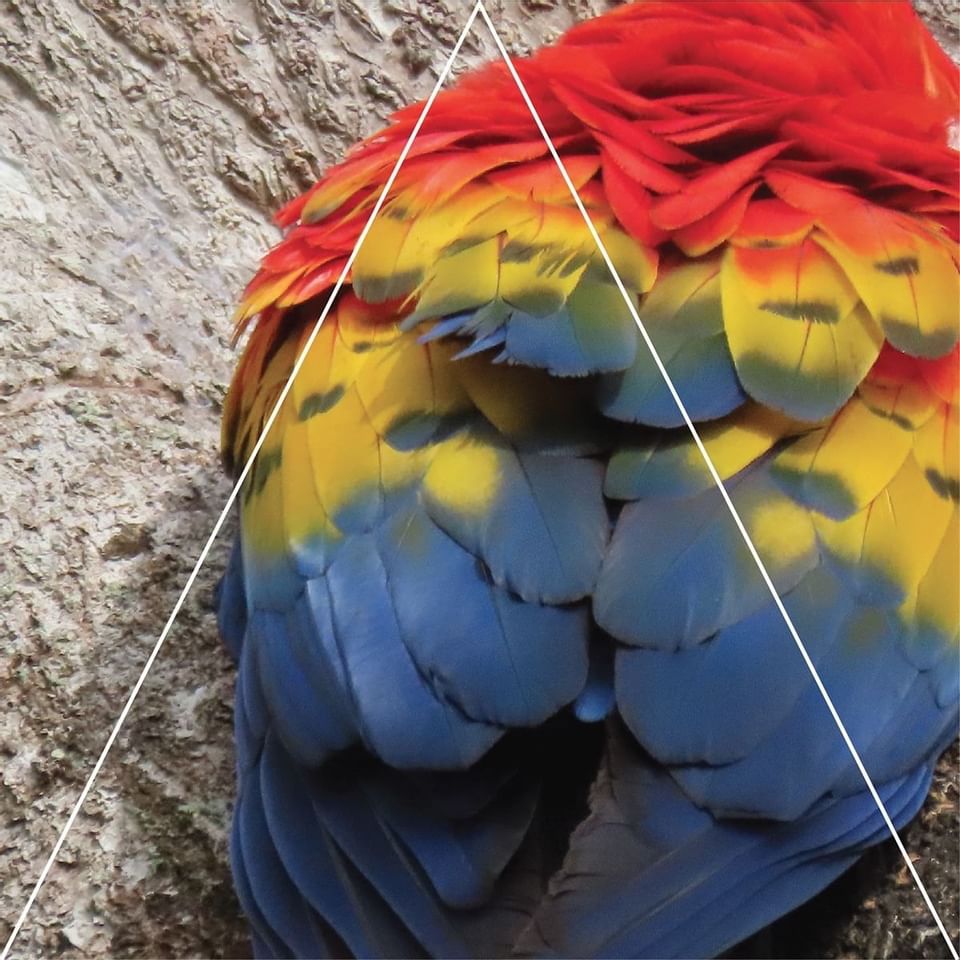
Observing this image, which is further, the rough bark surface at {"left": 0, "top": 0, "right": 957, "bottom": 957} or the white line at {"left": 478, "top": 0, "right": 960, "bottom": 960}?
the rough bark surface at {"left": 0, "top": 0, "right": 957, "bottom": 957}

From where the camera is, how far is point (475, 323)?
78 cm

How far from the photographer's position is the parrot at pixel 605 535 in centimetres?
70

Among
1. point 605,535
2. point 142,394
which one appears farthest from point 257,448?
point 142,394

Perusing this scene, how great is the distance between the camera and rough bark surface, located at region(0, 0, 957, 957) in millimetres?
953

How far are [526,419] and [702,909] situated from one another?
305 mm

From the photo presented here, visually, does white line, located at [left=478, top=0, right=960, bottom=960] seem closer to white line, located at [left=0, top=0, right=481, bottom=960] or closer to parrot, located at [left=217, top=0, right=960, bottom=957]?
parrot, located at [left=217, top=0, right=960, bottom=957]

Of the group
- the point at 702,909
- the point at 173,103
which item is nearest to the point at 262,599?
the point at 702,909

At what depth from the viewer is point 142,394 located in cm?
112

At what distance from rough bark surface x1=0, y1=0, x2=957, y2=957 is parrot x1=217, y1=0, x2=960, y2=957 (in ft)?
0.51

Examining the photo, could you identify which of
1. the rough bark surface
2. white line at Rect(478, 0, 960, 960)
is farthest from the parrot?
the rough bark surface

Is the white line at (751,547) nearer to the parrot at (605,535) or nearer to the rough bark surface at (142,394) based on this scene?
the parrot at (605,535)

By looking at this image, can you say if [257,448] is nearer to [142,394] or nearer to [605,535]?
[605,535]

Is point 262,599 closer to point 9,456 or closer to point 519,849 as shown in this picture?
point 519,849

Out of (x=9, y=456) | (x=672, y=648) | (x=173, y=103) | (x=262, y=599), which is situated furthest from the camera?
(x=173, y=103)
